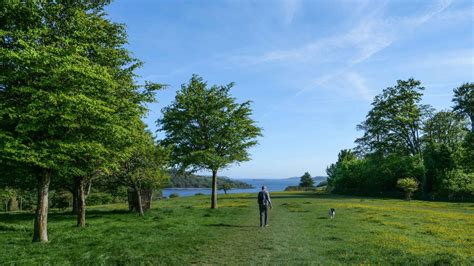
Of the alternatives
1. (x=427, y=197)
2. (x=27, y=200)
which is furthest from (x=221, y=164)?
(x=27, y=200)

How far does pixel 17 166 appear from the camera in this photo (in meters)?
17.1

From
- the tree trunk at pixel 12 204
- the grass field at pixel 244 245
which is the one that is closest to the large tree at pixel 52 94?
the grass field at pixel 244 245

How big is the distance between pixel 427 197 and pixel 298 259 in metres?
57.0

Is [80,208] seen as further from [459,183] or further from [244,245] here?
[459,183]

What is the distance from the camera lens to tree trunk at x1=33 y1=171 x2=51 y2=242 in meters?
16.8

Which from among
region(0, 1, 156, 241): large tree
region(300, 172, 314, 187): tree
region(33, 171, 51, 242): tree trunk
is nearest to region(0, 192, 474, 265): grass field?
region(33, 171, 51, 242): tree trunk

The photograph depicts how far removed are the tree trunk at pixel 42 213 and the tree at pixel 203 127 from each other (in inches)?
752

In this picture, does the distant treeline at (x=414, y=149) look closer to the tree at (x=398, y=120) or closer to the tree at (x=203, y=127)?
the tree at (x=398, y=120)

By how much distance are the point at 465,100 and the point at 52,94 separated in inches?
3149

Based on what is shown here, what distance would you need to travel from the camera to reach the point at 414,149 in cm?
7000

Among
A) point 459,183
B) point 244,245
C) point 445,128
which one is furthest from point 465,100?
point 244,245

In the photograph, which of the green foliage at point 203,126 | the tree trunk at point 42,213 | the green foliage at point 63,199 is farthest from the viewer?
the green foliage at point 63,199

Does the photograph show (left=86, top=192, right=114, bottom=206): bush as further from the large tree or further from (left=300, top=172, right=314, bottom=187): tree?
(left=300, top=172, right=314, bottom=187): tree

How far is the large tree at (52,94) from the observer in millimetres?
14961
